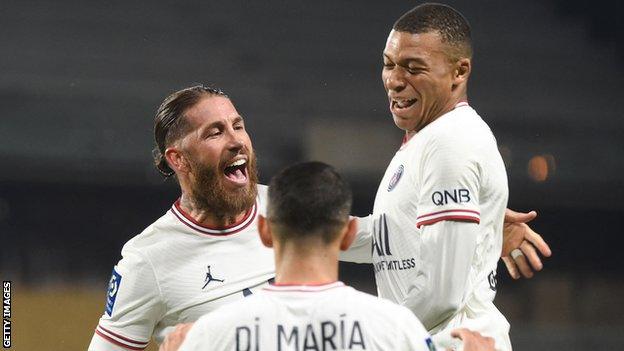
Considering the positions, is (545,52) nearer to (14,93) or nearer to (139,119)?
(139,119)

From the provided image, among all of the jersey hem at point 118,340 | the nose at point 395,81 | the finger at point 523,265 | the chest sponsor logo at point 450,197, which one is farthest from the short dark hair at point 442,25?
the jersey hem at point 118,340

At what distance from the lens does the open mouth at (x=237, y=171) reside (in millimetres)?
2912

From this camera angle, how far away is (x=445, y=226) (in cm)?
240

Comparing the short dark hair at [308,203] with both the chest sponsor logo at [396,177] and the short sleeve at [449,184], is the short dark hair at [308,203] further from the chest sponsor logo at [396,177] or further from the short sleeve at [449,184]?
the chest sponsor logo at [396,177]

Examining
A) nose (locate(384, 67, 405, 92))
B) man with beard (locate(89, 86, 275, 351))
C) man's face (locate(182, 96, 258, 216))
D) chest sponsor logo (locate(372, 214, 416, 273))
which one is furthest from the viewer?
man's face (locate(182, 96, 258, 216))

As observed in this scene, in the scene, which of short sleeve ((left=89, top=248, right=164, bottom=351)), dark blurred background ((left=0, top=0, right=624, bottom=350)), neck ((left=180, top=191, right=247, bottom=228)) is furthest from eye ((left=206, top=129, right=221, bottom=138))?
dark blurred background ((left=0, top=0, right=624, bottom=350))

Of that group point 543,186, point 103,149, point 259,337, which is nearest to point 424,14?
point 259,337

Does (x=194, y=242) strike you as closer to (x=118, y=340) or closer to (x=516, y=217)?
(x=118, y=340)

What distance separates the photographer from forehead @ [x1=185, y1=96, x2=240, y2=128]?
2914 millimetres

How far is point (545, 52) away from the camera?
7340mm

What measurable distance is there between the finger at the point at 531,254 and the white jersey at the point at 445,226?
30 cm

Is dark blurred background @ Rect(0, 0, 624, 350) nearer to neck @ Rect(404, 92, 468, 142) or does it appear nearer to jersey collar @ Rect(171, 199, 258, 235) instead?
jersey collar @ Rect(171, 199, 258, 235)

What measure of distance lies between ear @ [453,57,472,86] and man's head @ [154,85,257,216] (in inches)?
25.3

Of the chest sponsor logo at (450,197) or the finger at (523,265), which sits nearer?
the chest sponsor logo at (450,197)
